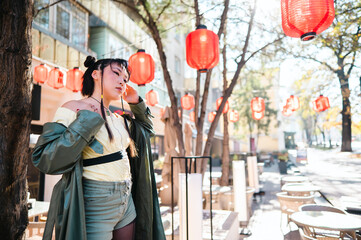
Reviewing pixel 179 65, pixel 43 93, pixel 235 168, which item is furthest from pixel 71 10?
pixel 179 65

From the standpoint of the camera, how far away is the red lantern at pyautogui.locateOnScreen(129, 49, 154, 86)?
16.2ft

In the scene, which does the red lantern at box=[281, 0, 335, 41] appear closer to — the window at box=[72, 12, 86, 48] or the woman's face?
the woman's face

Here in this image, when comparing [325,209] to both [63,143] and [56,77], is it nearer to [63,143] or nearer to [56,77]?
[63,143]

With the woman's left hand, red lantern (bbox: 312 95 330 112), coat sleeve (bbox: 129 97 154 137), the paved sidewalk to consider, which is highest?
red lantern (bbox: 312 95 330 112)

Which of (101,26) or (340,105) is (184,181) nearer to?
(101,26)

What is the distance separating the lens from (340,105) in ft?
45.4

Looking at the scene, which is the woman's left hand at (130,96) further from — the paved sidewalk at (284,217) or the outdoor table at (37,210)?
the paved sidewalk at (284,217)

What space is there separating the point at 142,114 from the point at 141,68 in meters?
3.15

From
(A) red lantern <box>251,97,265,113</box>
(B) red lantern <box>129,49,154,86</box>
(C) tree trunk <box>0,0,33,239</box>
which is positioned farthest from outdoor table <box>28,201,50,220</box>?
(A) red lantern <box>251,97,265,113</box>

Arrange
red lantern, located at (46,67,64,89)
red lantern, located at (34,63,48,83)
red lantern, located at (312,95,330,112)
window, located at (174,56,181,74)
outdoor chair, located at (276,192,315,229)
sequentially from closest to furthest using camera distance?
outdoor chair, located at (276,192,315,229) → red lantern, located at (34,63,48,83) → red lantern, located at (46,67,64,89) → red lantern, located at (312,95,330,112) → window, located at (174,56,181,74)

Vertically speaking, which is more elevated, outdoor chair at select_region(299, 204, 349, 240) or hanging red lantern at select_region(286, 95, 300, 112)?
hanging red lantern at select_region(286, 95, 300, 112)

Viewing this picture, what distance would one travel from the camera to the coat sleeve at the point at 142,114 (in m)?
1.94

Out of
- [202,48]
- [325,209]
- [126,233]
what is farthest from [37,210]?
[325,209]

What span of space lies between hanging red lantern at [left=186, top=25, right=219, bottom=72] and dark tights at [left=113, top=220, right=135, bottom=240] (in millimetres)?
3046
